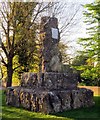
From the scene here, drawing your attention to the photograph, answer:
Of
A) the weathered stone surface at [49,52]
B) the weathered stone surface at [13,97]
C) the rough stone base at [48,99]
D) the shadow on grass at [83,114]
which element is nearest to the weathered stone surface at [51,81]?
the rough stone base at [48,99]

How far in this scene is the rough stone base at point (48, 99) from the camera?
5750 mm

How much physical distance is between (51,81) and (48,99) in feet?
2.17

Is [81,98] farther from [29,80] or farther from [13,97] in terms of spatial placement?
[13,97]

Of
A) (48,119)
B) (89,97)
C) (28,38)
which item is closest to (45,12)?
(28,38)

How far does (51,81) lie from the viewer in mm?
6266

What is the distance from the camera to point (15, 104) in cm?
663

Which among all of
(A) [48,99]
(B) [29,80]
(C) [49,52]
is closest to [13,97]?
Answer: (B) [29,80]

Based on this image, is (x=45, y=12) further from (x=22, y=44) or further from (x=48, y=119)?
(x=48, y=119)

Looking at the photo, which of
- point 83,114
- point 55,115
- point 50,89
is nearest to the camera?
point 55,115

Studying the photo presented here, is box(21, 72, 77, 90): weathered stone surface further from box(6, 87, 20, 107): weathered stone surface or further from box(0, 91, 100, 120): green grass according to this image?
box(0, 91, 100, 120): green grass

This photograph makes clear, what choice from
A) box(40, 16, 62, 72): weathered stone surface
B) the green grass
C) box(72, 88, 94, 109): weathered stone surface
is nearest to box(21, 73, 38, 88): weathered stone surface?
box(40, 16, 62, 72): weathered stone surface

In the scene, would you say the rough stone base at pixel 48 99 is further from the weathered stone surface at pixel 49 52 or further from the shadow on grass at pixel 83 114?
the weathered stone surface at pixel 49 52

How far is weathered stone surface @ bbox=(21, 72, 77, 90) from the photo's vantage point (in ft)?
20.6

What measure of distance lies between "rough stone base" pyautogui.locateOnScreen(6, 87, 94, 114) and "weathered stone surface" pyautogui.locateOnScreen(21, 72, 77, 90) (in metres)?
0.22
